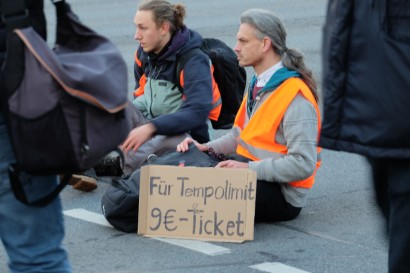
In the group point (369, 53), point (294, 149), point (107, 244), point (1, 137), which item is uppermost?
point (369, 53)

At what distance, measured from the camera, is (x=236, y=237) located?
565 centimetres

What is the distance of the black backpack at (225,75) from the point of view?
268 inches

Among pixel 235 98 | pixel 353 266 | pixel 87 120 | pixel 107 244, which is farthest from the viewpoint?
pixel 235 98

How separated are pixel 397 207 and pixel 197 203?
259 centimetres

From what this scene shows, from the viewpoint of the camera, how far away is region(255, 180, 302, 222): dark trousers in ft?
19.2

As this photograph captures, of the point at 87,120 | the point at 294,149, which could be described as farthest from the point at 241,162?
the point at 87,120

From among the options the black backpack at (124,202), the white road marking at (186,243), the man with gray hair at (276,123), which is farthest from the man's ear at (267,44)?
the white road marking at (186,243)

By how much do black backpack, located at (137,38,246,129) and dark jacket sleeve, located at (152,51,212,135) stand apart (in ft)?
0.33

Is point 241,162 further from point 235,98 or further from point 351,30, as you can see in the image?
point 351,30

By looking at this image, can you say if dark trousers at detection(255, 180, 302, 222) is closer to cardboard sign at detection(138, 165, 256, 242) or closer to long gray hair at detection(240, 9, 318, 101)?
cardboard sign at detection(138, 165, 256, 242)

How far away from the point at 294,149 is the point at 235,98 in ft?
4.40

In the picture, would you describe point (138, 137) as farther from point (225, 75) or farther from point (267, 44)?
point (267, 44)

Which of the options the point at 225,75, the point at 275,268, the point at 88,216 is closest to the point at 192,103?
the point at 225,75

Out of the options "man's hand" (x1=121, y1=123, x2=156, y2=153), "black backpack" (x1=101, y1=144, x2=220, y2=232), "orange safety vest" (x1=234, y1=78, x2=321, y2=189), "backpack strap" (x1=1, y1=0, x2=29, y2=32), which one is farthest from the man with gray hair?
"backpack strap" (x1=1, y1=0, x2=29, y2=32)
